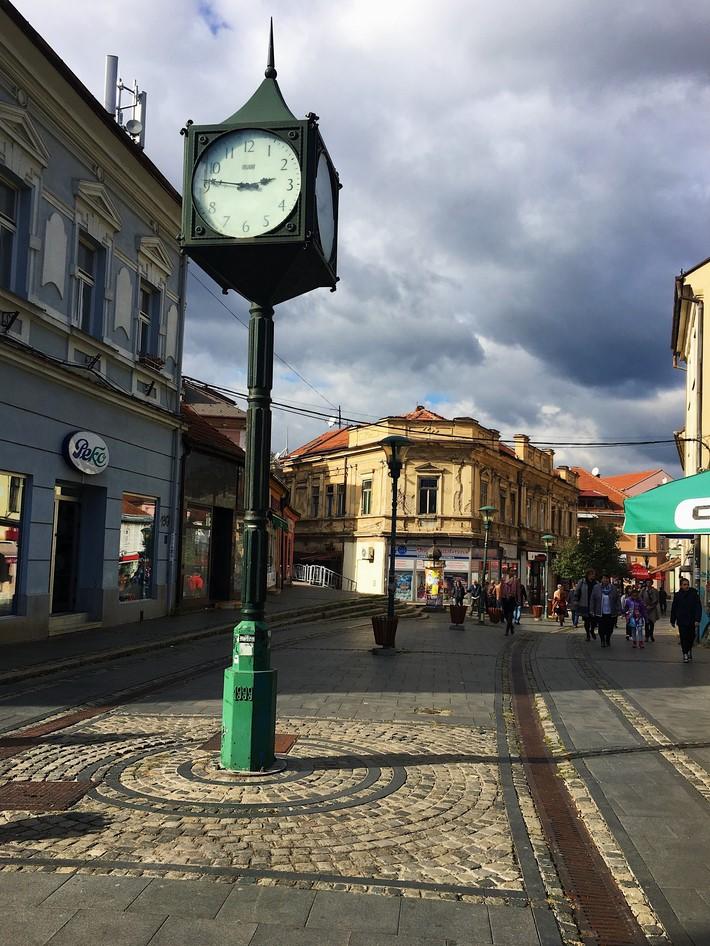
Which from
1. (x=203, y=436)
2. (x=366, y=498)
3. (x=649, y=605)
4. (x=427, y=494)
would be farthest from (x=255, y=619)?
(x=366, y=498)

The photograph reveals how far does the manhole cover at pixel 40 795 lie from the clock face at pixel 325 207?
4.21 meters

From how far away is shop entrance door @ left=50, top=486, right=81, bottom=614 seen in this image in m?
16.1

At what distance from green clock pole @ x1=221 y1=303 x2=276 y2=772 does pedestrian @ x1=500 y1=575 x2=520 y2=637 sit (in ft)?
59.7

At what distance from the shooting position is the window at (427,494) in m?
47.3

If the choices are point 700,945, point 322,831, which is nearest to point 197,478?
point 322,831

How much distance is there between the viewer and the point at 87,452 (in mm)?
15547

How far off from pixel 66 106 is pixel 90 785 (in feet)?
42.2

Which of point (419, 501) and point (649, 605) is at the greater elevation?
point (419, 501)

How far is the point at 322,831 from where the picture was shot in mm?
4777

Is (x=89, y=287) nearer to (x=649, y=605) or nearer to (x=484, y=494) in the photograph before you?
(x=649, y=605)

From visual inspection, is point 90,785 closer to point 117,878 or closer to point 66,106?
point 117,878

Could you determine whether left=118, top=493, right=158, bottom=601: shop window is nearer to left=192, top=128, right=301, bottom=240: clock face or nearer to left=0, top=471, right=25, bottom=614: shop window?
left=0, top=471, right=25, bottom=614: shop window

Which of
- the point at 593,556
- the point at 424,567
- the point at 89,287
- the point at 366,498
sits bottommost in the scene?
the point at 424,567

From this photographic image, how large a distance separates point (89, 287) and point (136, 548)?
5.57 meters
